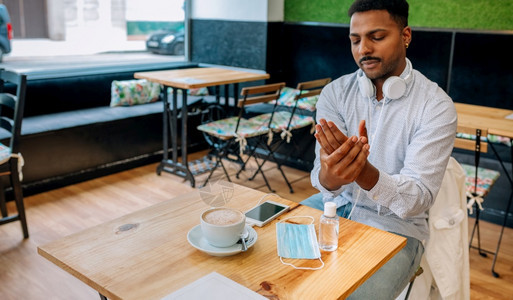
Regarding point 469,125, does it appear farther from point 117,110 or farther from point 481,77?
point 117,110

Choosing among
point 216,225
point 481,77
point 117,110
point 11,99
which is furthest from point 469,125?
point 117,110

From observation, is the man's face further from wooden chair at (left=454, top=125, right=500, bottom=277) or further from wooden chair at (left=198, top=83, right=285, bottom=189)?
wooden chair at (left=198, top=83, right=285, bottom=189)

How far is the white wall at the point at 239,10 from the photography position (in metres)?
5.17

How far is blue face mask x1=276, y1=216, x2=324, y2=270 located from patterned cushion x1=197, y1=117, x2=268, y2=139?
2.42 metres

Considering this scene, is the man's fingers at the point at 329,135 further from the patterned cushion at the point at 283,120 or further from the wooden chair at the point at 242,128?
the patterned cushion at the point at 283,120

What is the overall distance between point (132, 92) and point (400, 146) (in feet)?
11.7

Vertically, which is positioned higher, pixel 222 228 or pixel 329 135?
pixel 329 135

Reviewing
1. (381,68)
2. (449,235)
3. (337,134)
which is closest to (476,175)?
(449,235)

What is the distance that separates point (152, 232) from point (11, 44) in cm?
399

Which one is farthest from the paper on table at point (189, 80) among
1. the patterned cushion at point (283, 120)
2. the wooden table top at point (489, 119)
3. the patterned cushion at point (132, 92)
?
the wooden table top at point (489, 119)

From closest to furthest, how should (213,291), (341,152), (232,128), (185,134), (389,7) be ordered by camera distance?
1. (213,291)
2. (341,152)
3. (389,7)
4. (232,128)
5. (185,134)

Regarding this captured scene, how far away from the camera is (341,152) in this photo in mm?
1327

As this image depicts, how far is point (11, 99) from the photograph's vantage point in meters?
3.08

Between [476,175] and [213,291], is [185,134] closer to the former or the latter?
[476,175]
